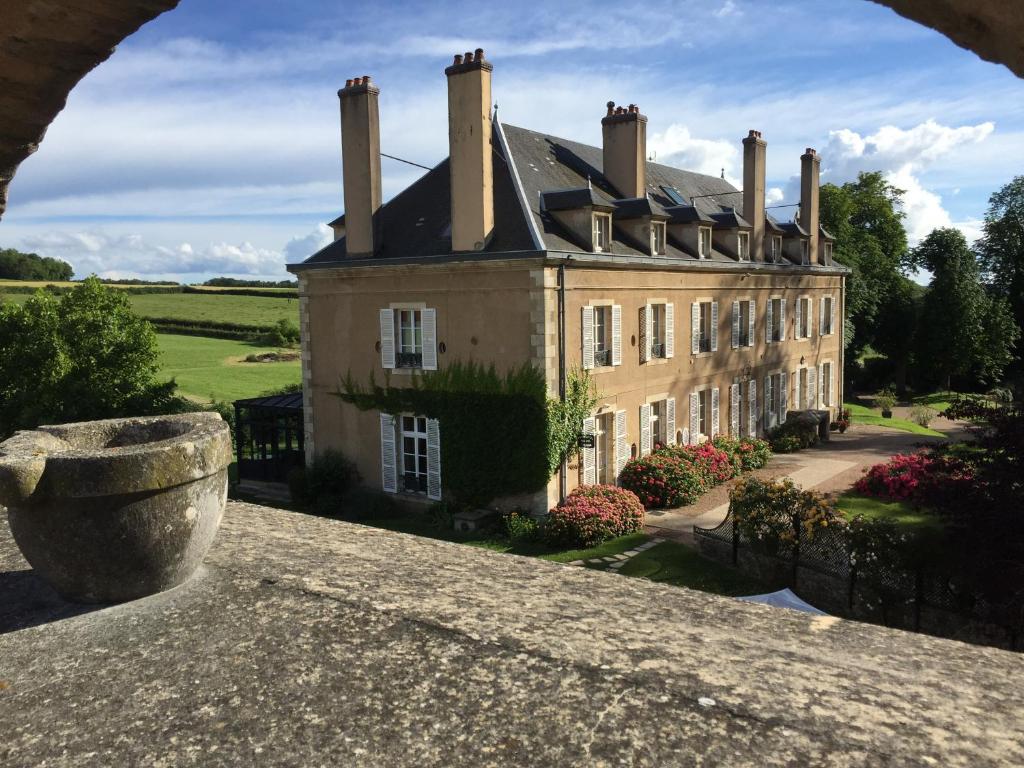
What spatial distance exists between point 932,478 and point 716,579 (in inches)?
154

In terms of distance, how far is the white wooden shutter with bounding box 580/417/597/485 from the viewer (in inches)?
737

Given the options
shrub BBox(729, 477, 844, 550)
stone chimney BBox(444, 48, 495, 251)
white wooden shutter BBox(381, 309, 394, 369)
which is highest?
stone chimney BBox(444, 48, 495, 251)

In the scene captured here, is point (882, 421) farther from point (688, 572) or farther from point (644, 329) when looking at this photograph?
point (688, 572)

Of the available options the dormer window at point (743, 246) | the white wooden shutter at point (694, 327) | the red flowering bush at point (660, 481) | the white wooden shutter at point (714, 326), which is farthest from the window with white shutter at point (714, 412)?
the dormer window at point (743, 246)

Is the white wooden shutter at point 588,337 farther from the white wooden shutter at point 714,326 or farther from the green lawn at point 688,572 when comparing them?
the white wooden shutter at point 714,326

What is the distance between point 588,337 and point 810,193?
16.3 meters

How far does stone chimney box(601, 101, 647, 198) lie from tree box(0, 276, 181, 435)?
16.1 metres

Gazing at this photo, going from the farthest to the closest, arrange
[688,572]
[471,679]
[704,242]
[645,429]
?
[704,242] < [645,429] < [688,572] < [471,679]

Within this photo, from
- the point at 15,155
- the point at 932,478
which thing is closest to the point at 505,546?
the point at 932,478

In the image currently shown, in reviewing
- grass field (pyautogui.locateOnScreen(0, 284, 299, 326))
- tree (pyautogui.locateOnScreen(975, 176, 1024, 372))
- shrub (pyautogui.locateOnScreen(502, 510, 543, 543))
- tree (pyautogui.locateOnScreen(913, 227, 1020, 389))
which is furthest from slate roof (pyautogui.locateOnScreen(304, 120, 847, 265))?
grass field (pyautogui.locateOnScreen(0, 284, 299, 326))

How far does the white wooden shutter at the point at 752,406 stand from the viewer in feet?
87.0

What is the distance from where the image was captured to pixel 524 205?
59.4ft

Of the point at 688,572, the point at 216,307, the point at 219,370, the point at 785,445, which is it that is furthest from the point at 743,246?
the point at 216,307

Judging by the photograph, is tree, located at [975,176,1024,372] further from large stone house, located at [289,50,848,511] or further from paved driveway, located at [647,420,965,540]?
large stone house, located at [289,50,848,511]
